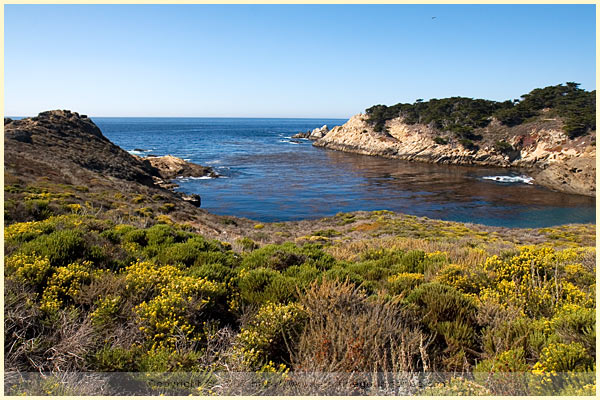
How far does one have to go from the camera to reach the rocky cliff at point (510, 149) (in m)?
47.5

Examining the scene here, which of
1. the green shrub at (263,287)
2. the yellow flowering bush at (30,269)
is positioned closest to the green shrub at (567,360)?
the green shrub at (263,287)

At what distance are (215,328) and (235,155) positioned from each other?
77970mm

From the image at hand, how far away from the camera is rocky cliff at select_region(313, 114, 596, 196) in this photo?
4747 centimetres

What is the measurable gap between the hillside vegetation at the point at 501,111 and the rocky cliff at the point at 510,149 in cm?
159

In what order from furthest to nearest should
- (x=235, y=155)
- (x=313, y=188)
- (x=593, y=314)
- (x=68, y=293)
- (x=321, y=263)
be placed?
(x=235, y=155), (x=313, y=188), (x=321, y=263), (x=68, y=293), (x=593, y=314)

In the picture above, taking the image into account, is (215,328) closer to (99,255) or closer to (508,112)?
(99,255)

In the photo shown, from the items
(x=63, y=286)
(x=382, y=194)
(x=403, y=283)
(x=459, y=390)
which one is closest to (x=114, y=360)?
(x=63, y=286)

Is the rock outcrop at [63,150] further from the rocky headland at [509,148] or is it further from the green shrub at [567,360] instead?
the rocky headland at [509,148]

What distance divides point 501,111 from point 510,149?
1540cm

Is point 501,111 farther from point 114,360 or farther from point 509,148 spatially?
point 114,360

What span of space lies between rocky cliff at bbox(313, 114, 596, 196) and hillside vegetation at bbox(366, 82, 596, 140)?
159 centimetres

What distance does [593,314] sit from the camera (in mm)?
4688

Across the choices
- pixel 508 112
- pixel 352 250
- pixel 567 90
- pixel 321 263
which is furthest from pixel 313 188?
pixel 567 90

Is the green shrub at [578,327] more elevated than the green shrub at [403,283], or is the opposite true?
the green shrub at [578,327]
